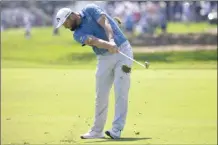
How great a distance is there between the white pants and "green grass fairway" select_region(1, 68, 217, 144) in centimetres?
33

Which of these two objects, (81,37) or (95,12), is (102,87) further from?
(95,12)

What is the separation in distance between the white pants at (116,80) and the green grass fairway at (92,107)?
1.09 ft

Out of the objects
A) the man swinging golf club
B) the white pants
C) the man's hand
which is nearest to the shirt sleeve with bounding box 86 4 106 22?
the man swinging golf club

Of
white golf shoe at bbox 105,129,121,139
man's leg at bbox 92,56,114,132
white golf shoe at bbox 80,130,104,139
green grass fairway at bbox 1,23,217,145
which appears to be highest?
man's leg at bbox 92,56,114,132

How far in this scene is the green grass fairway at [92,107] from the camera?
10.1m

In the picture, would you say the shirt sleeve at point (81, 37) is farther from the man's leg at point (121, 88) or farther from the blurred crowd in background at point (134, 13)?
the blurred crowd in background at point (134, 13)

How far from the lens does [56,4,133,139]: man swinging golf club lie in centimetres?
936

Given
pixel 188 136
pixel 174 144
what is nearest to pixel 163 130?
pixel 188 136

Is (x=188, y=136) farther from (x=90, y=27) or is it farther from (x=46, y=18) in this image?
(x=46, y=18)

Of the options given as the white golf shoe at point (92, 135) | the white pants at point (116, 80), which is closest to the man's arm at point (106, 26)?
the white pants at point (116, 80)

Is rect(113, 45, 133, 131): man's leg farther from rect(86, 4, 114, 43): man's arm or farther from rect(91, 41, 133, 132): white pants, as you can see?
rect(86, 4, 114, 43): man's arm

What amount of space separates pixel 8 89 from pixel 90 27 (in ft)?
23.6

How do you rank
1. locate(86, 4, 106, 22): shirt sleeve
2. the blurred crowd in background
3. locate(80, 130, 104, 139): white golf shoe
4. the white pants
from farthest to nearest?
the blurred crowd in background
locate(80, 130, 104, 139): white golf shoe
the white pants
locate(86, 4, 106, 22): shirt sleeve

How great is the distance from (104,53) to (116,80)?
1.18 feet
